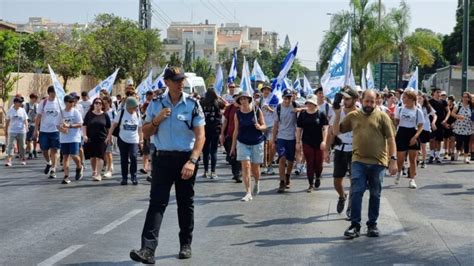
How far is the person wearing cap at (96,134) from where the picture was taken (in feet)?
47.6

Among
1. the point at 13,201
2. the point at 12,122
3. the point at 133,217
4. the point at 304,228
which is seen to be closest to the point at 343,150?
the point at 304,228

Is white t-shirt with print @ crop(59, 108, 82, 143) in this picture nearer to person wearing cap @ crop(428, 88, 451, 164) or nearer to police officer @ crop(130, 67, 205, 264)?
police officer @ crop(130, 67, 205, 264)

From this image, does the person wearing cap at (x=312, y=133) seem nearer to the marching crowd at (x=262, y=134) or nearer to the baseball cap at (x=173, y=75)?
the marching crowd at (x=262, y=134)

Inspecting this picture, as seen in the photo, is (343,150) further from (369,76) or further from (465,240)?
(369,76)

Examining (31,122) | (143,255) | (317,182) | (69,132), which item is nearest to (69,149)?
(69,132)

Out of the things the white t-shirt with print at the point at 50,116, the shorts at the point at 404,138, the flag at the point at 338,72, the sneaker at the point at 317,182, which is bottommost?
the sneaker at the point at 317,182

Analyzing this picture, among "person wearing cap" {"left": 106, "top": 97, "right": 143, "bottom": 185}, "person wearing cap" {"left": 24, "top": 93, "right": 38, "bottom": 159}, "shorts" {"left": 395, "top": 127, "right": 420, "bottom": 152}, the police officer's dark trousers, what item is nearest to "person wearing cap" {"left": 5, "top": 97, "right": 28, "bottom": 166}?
"person wearing cap" {"left": 24, "top": 93, "right": 38, "bottom": 159}

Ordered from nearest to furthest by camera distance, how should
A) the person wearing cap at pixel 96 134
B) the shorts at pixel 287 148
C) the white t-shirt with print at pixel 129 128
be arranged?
the shorts at pixel 287 148
the white t-shirt with print at pixel 129 128
the person wearing cap at pixel 96 134

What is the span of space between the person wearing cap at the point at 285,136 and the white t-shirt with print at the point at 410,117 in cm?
198

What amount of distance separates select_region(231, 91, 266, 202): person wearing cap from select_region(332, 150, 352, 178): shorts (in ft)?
5.71

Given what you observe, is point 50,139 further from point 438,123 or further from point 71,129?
point 438,123

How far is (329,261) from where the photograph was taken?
7484 millimetres

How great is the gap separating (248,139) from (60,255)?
4827mm

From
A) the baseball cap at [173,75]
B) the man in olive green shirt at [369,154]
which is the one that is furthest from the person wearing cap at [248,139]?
the baseball cap at [173,75]
